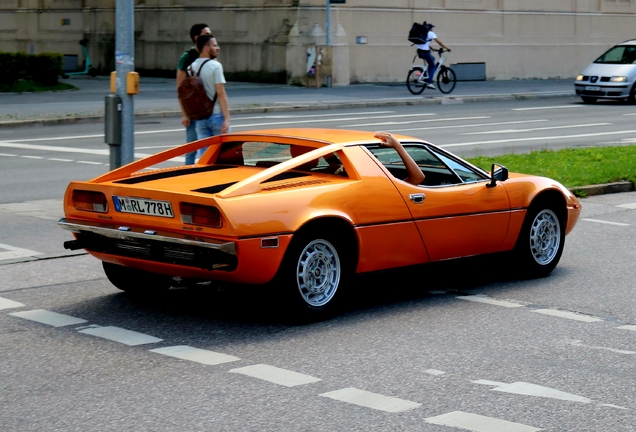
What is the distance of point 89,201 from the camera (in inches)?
298

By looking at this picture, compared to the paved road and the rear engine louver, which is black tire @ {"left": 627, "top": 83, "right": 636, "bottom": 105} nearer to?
the paved road

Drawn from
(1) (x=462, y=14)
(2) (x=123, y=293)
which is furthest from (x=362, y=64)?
(2) (x=123, y=293)

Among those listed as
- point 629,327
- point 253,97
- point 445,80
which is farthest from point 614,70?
point 629,327

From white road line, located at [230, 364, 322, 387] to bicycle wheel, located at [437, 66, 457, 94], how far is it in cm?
2763

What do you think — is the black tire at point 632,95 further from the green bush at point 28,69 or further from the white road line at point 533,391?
the white road line at point 533,391

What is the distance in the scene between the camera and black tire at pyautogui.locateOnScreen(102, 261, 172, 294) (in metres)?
7.93

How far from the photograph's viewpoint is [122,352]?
253 inches

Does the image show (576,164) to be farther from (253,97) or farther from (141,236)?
(253,97)

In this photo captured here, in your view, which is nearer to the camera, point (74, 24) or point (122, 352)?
point (122, 352)

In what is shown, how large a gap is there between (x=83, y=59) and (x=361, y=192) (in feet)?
127

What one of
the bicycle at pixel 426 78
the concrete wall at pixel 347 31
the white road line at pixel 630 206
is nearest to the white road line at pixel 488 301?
the white road line at pixel 630 206

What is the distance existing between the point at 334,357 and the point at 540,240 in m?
3.05

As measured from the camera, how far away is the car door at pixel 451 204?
784cm

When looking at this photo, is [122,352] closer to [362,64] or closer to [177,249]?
[177,249]
